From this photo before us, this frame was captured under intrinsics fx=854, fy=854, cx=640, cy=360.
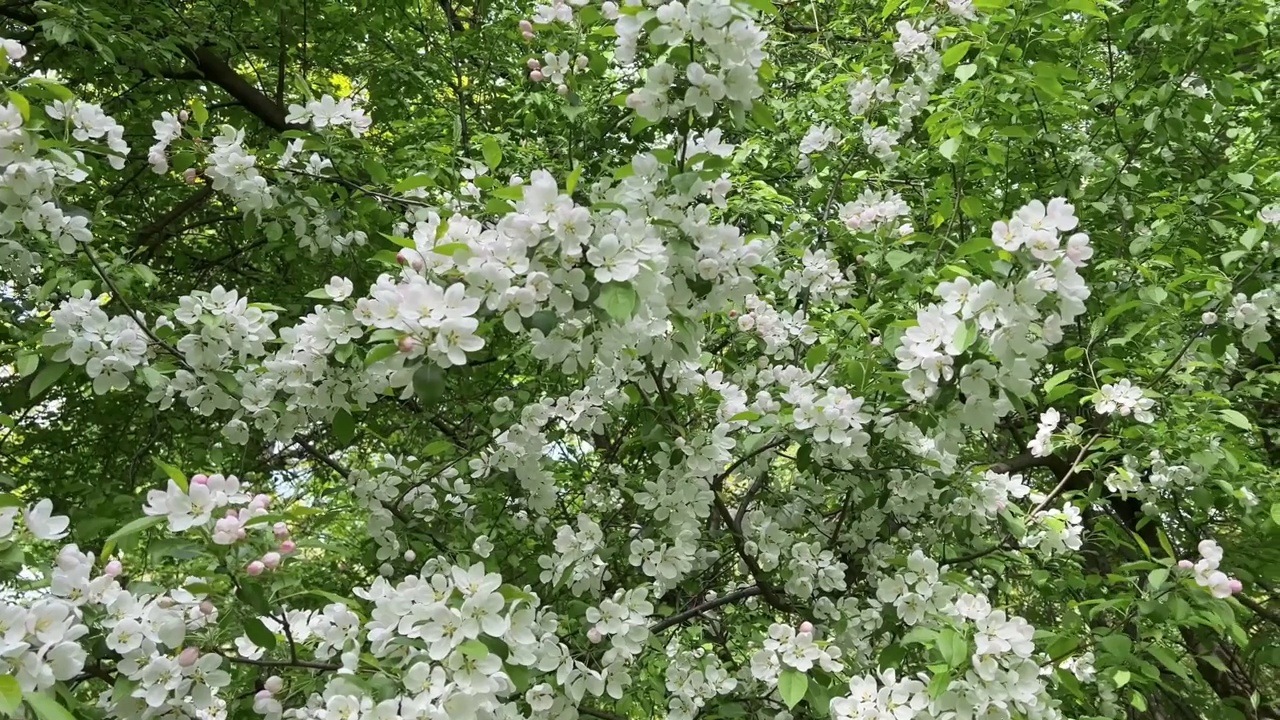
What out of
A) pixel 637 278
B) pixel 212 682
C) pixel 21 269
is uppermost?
pixel 21 269

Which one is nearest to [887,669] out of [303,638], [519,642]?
[519,642]

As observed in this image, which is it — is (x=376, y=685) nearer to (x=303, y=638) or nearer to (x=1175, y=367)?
(x=303, y=638)

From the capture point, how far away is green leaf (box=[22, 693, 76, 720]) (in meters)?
A: 1.19

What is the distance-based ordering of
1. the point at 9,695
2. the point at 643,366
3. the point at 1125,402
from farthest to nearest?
the point at 1125,402 → the point at 643,366 → the point at 9,695

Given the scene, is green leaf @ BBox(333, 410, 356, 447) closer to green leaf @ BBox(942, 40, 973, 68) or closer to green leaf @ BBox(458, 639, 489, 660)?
green leaf @ BBox(458, 639, 489, 660)

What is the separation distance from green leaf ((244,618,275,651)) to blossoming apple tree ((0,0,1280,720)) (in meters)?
0.06

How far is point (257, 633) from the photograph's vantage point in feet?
5.33

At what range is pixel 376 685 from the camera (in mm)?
1581

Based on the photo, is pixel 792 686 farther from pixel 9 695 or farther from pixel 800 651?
pixel 9 695

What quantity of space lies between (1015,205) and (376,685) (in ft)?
10.8

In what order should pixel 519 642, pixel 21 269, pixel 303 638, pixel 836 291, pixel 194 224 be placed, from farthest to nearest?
pixel 194 224, pixel 836 291, pixel 21 269, pixel 303 638, pixel 519 642

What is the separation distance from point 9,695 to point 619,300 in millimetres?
1147

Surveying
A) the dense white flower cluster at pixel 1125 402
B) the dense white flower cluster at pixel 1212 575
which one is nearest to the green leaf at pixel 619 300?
the dense white flower cluster at pixel 1212 575

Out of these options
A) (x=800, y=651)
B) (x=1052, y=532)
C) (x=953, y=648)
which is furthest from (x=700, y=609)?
(x=1052, y=532)
